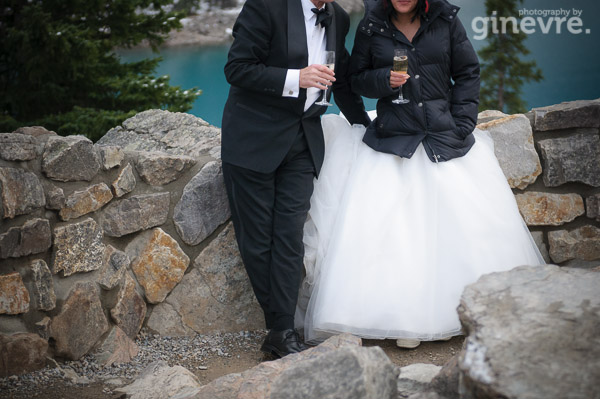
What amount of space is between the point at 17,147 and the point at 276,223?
1.08 meters

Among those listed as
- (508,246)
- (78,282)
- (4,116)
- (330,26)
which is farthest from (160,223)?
(4,116)

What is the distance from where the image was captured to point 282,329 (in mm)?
2797

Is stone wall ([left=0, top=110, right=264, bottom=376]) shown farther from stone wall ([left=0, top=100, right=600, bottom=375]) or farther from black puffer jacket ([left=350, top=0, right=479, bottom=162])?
black puffer jacket ([left=350, top=0, right=479, bottom=162])

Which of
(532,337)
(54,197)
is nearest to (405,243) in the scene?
(532,337)

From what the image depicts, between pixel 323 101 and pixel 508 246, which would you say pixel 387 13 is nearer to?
pixel 323 101

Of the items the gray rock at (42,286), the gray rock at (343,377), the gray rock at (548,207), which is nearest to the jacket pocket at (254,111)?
the gray rock at (42,286)

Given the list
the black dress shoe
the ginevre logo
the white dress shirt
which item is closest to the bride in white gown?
the black dress shoe

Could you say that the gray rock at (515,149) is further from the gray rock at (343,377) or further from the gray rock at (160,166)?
A: the gray rock at (343,377)

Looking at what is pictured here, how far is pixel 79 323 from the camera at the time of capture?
106 inches

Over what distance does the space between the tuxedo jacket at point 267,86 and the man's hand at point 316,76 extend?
0.27 ft

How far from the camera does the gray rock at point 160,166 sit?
2854 mm

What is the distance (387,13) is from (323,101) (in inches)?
20.4

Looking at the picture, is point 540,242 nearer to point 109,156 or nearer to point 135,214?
point 135,214

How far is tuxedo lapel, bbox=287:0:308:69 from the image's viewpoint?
264 centimetres
